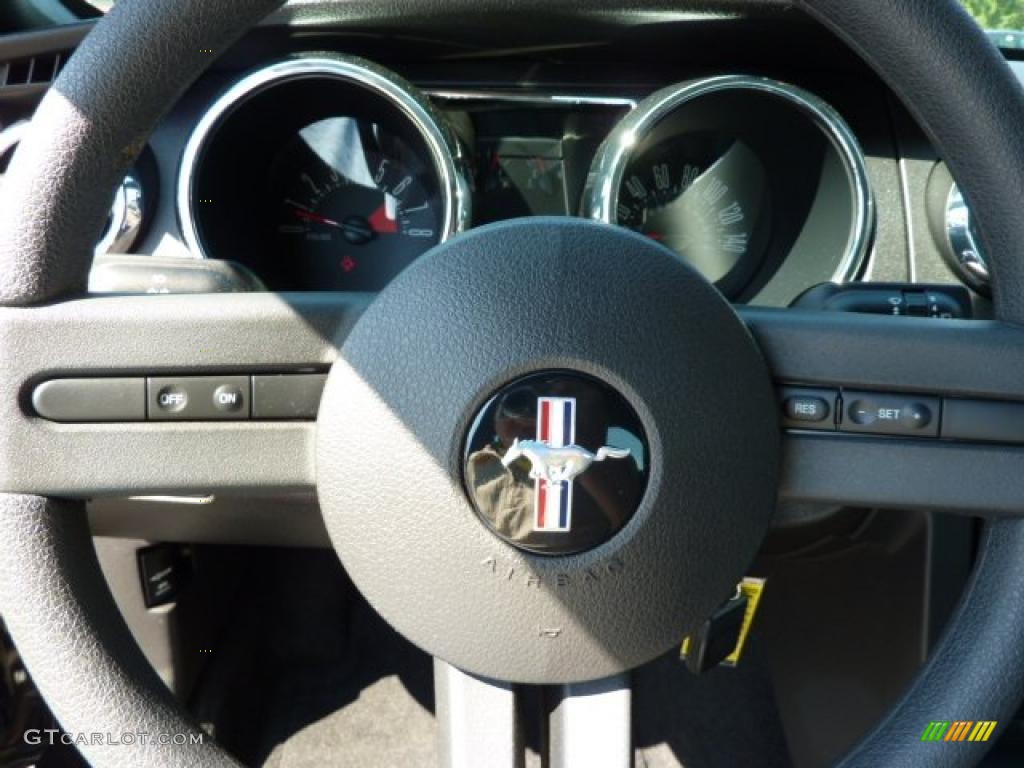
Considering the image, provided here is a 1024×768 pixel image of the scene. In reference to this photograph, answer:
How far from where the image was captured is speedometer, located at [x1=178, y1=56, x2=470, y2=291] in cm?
160

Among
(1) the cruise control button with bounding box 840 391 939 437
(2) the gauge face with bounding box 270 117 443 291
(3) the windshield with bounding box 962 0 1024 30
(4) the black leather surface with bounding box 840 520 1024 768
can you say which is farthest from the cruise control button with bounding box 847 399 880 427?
(2) the gauge face with bounding box 270 117 443 291

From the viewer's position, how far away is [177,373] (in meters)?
0.89

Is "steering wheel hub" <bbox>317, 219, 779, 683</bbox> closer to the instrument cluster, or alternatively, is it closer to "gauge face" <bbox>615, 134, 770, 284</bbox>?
the instrument cluster

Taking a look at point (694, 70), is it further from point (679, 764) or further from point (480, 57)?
point (679, 764)

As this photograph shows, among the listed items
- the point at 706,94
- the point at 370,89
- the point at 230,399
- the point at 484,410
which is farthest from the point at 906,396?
the point at 370,89

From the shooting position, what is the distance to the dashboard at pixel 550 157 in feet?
5.29

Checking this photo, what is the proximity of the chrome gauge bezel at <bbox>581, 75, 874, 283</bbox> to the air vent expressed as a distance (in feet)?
2.89

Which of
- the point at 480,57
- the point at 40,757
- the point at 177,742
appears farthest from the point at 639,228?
the point at 40,757

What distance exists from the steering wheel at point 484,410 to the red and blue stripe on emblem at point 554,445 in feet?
0.09

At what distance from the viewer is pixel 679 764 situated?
2125 millimetres

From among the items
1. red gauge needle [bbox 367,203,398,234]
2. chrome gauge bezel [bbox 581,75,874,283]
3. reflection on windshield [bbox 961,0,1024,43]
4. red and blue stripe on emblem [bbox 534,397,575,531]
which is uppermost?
reflection on windshield [bbox 961,0,1024,43]

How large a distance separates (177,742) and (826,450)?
0.60 m

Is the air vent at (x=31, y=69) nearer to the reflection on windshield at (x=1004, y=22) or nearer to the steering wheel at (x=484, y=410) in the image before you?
the steering wheel at (x=484, y=410)

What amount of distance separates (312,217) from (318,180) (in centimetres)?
7
